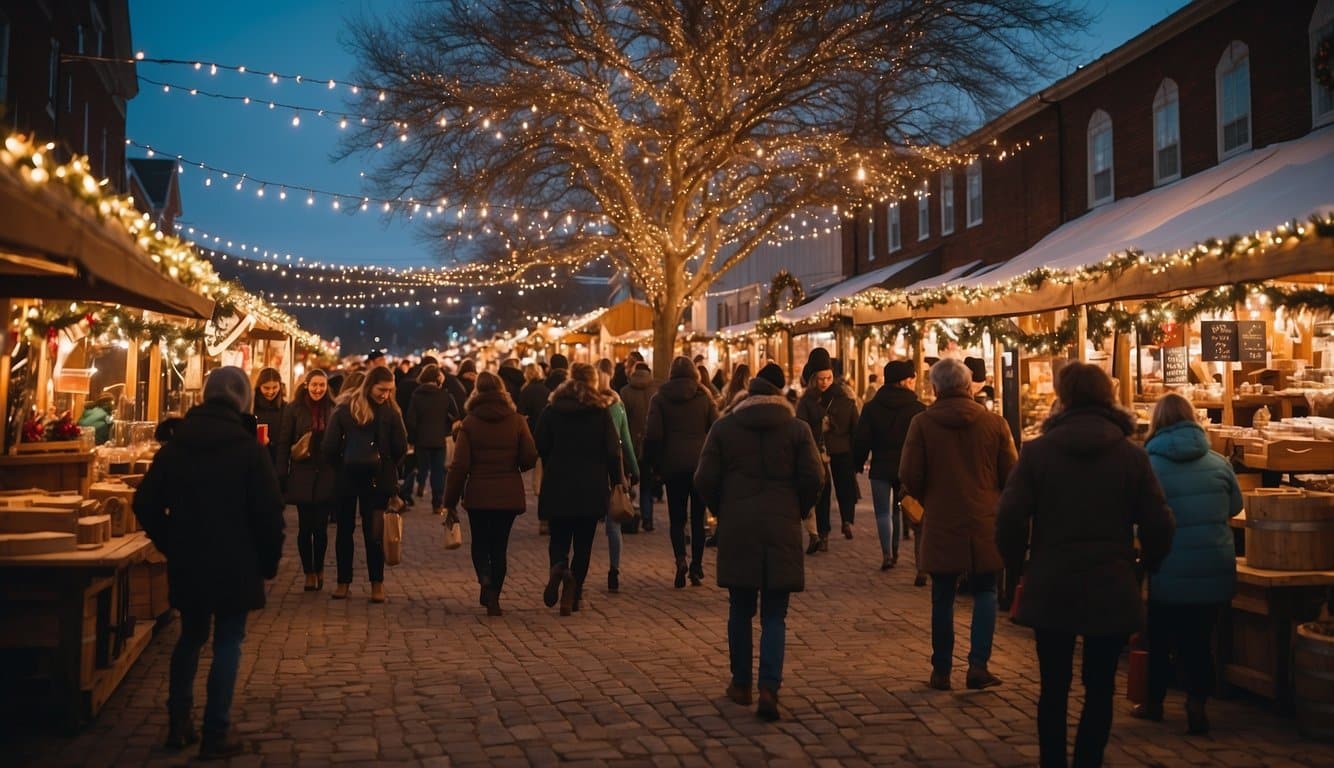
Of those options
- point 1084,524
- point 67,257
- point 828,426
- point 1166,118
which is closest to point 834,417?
point 828,426

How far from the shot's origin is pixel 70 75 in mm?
25031

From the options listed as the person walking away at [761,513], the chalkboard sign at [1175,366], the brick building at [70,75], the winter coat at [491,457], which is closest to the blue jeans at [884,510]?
the chalkboard sign at [1175,366]

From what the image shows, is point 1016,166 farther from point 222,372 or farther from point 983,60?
point 222,372

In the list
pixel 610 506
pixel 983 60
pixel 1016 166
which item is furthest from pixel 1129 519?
pixel 1016 166

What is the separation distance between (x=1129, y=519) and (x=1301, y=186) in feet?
24.1

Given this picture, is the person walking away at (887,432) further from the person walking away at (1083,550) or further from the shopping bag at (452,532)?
the person walking away at (1083,550)

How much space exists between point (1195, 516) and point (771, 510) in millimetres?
2110

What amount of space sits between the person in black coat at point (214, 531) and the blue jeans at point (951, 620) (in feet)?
11.4

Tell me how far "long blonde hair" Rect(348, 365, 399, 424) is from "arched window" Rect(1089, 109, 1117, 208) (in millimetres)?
16670

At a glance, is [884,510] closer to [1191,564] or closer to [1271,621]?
[1271,621]

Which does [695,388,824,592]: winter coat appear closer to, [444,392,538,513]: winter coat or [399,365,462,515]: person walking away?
[444,392,538,513]: winter coat

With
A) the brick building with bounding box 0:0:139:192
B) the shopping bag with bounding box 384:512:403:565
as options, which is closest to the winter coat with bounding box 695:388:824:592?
the shopping bag with bounding box 384:512:403:565

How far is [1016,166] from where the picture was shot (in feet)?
85.4

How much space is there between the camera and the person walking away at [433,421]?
1486 cm
